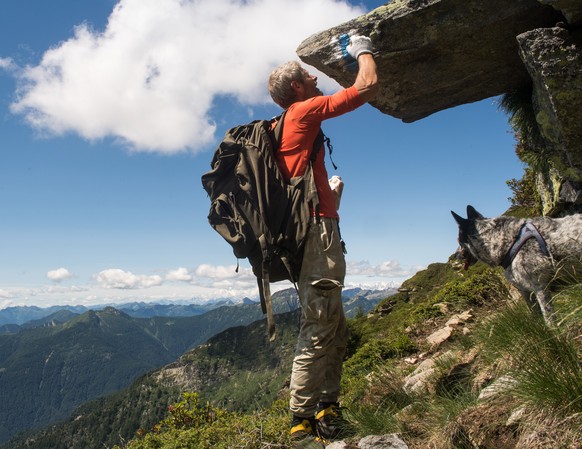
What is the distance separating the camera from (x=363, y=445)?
4.01m

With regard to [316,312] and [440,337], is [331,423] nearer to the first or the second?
[316,312]

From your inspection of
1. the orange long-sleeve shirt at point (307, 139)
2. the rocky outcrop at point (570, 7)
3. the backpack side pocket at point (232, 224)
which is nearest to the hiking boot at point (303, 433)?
the backpack side pocket at point (232, 224)

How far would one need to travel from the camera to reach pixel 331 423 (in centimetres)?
496

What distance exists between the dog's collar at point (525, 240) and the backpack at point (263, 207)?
3114 millimetres

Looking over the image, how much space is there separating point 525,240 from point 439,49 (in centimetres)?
371

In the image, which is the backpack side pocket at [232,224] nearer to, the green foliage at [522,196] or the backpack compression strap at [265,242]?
the backpack compression strap at [265,242]

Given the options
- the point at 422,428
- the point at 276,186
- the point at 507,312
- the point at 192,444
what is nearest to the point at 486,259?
the point at 507,312

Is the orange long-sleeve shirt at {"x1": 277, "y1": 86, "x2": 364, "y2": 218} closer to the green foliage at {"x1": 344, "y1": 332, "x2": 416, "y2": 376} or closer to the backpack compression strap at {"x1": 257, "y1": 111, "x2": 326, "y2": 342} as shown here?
the backpack compression strap at {"x1": 257, "y1": 111, "x2": 326, "y2": 342}

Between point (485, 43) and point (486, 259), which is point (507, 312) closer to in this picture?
point (486, 259)

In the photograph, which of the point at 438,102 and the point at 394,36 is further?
the point at 438,102

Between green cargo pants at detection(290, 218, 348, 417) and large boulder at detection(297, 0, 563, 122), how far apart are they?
3566 millimetres

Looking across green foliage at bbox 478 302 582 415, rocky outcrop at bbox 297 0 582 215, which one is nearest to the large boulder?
rocky outcrop at bbox 297 0 582 215

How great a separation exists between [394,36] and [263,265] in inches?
193

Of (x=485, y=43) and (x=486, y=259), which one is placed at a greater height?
(x=485, y=43)
